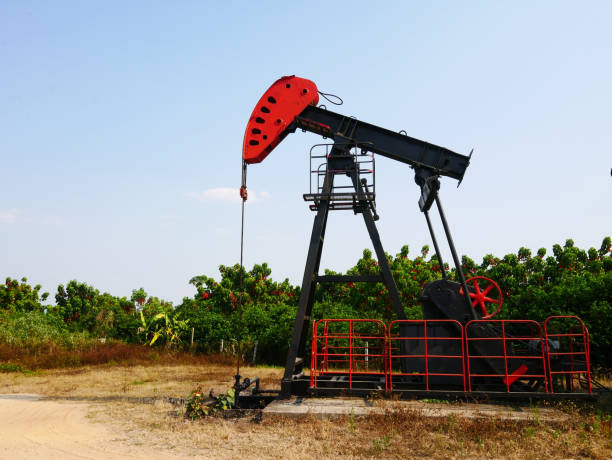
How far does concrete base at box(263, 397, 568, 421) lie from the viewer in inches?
245

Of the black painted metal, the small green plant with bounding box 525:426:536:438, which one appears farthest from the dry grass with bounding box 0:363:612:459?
the black painted metal

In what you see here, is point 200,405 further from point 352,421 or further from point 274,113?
point 274,113

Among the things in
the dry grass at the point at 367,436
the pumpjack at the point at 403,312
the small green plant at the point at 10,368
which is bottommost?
the small green plant at the point at 10,368

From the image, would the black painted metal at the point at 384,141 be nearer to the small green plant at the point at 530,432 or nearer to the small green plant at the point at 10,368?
the small green plant at the point at 530,432

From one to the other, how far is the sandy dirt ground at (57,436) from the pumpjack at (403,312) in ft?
8.78

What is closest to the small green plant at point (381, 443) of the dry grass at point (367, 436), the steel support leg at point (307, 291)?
the dry grass at point (367, 436)

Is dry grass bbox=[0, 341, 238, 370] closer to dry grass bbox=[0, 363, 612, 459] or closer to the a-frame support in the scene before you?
dry grass bbox=[0, 363, 612, 459]

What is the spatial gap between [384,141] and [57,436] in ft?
22.4

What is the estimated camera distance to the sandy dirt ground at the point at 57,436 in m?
5.18

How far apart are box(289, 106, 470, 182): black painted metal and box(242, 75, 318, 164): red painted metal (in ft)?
0.67

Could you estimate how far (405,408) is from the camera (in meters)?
6.58

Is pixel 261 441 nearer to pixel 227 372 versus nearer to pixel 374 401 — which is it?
pixel 374 401

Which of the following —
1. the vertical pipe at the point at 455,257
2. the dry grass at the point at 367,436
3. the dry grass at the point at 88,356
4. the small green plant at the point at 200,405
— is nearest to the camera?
the dry grass at the point at 367,436

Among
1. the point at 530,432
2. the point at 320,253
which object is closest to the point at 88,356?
the point at 320,253
